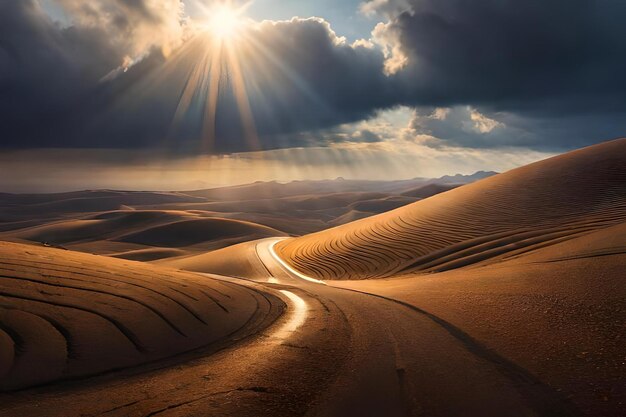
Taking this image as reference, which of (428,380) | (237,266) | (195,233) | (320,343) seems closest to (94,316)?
(320,343)

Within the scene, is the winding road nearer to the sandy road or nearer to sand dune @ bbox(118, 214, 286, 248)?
the sandy road

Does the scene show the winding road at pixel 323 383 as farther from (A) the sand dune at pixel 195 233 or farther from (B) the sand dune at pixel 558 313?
(A) the sand dune at pixel 195 233

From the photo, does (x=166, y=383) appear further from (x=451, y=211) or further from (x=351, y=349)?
(x=451, y=211)

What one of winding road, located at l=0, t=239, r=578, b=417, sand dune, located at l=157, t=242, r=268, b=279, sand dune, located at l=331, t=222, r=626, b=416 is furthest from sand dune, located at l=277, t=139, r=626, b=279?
winding road, located at l=0, t=239, r=578, b=417

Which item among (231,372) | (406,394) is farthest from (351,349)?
(231,372)

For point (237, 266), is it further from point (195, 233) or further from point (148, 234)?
point (148, 234)

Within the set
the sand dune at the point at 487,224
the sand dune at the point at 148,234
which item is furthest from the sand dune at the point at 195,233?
the sand dune at the point at 487,224
